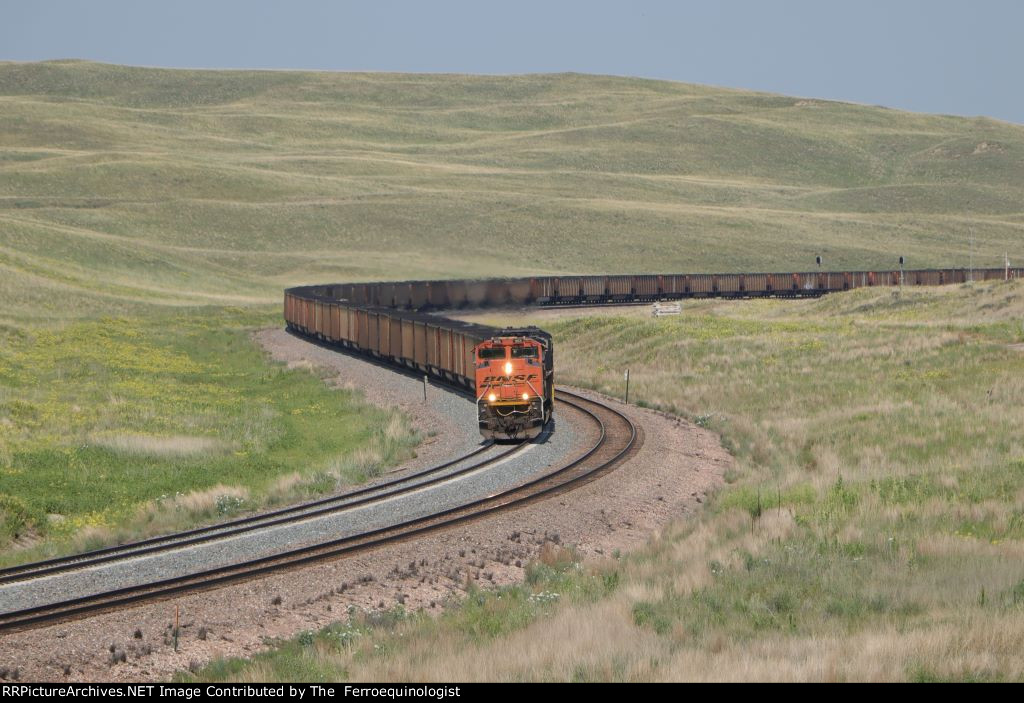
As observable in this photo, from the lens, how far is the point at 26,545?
2342 centimetres

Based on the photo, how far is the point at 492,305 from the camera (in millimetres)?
81312

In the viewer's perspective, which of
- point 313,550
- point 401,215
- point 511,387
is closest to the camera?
point 313,550

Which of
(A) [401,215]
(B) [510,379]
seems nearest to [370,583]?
(B) [510,379]

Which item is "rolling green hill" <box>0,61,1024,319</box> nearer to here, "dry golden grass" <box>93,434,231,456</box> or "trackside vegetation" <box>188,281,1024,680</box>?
"dry golden grass" <box>93,434,231,456</box>

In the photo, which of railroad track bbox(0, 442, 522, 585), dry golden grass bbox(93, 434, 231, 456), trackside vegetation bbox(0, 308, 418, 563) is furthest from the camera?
dry golden grass bbox(93, 434, 231, 456)

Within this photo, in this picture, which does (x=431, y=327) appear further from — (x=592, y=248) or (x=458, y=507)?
(x=592, y=248)

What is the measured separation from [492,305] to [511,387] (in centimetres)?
5046

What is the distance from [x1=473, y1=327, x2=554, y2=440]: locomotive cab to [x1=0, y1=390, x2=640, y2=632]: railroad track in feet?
3.26

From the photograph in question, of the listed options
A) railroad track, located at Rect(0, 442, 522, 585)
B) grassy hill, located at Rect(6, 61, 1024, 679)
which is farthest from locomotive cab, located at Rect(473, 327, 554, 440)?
grassy hill, located at Rect(6, 61, 1024, 679)

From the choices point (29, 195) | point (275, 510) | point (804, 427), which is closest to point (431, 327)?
point (804, 427)

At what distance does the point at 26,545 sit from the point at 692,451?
1487 cm

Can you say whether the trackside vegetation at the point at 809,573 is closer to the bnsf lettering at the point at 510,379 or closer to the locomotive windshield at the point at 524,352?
the bnsf lettering at the point at 510,379

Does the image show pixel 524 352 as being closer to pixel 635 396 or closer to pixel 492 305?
pixel 635 396

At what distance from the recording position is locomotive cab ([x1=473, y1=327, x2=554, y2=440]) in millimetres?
30844
